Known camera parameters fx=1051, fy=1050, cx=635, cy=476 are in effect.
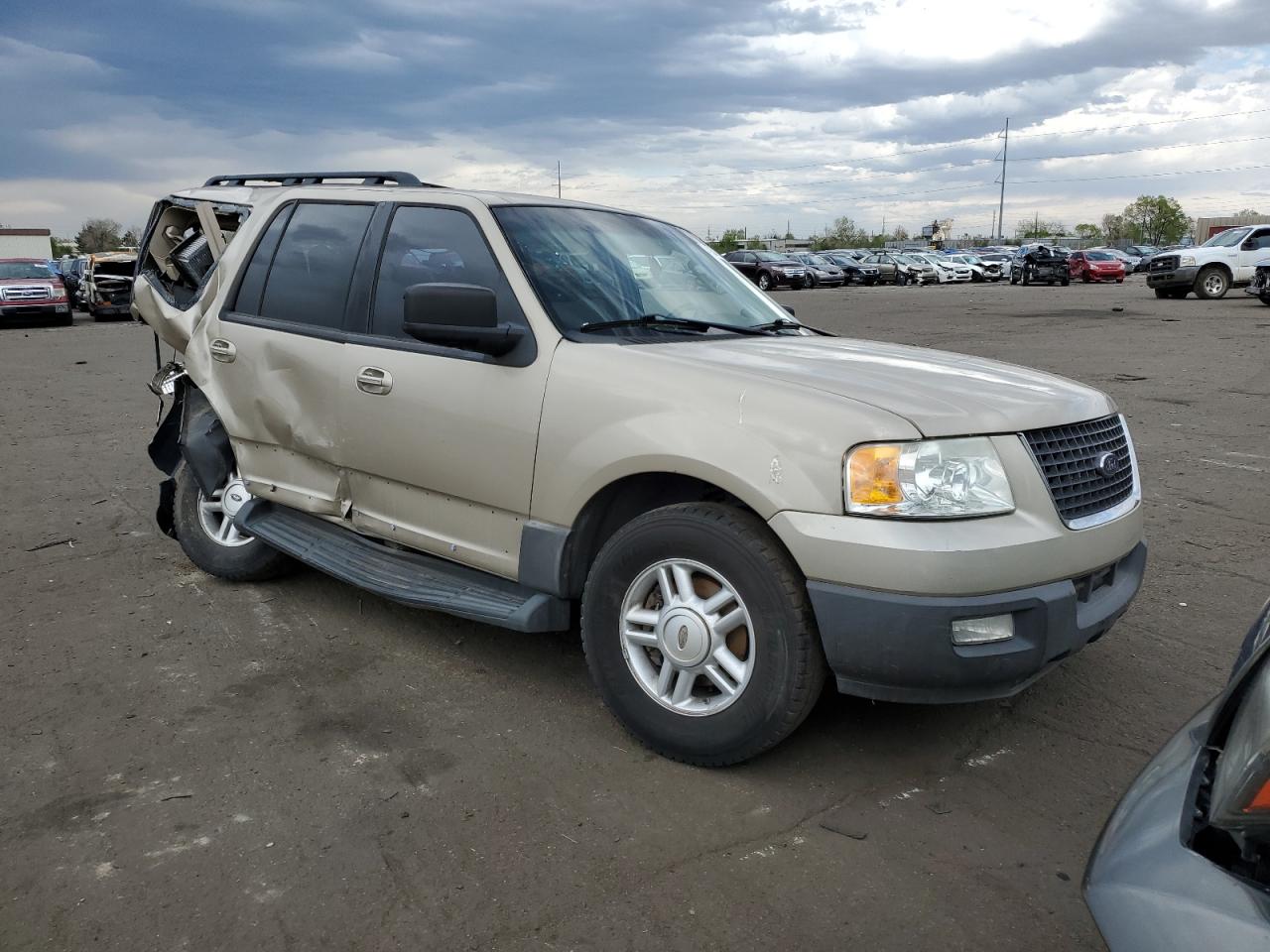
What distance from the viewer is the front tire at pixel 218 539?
509 centimetres

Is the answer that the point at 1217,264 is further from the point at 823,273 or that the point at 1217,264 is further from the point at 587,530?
the point at 587,530

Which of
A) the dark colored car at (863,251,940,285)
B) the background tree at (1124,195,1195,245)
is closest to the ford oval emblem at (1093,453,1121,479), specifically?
the dark colored car at (863,251,940,285)

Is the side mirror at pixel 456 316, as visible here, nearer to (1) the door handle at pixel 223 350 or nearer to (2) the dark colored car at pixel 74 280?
(1) the door handle at pixel 223 350

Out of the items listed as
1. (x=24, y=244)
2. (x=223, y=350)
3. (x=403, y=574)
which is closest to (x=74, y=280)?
(x=223, y=350)

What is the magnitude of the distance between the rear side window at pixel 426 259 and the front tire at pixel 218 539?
149cm

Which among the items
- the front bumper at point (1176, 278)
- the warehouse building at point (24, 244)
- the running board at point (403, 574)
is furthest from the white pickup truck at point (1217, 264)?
the warehouse building at point (24, 244)

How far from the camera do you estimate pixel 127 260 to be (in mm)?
28406

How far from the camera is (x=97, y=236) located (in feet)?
372

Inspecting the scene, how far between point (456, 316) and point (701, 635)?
1.30 meters

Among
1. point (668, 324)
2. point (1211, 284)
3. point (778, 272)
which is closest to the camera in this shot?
point (668, 324)

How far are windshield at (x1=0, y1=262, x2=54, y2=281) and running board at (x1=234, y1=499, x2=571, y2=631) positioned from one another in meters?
26.2

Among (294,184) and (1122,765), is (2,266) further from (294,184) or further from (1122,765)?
(1122,765)

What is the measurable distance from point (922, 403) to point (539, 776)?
5.41 feet

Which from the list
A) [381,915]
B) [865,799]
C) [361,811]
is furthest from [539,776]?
[865,799]
